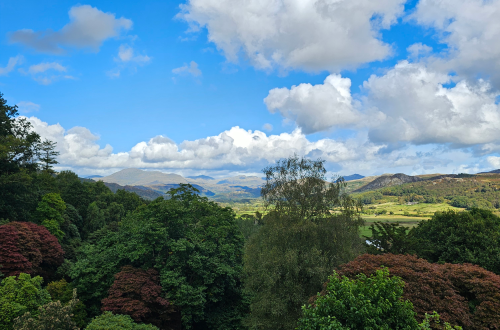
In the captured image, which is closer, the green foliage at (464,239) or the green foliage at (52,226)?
the green foliage at (464,239)

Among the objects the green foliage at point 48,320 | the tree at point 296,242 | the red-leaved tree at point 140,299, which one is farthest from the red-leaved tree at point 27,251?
the tree at point 296,242

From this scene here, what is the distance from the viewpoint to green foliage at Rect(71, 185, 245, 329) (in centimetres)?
2504

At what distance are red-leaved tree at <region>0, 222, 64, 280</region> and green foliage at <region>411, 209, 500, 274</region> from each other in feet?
120

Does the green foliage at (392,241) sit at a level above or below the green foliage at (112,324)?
above

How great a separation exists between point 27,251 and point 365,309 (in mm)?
30020

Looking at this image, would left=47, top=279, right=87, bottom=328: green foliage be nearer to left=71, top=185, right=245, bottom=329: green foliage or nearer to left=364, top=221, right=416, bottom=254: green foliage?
left=71, top=185, right=245, bottom=329: green foliage

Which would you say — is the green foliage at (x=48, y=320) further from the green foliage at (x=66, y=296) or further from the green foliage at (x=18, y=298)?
the green foliage at (x=66, y=296)

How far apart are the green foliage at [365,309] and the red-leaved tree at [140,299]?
17.0 m

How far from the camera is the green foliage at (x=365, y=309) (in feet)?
31.9

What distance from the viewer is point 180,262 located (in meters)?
27.3

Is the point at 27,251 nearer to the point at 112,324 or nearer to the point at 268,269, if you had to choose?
the point at 112,324

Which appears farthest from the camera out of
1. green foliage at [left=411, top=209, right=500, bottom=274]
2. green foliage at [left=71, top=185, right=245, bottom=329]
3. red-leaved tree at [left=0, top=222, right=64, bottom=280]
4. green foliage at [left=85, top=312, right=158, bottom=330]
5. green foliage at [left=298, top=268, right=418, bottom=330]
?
green foliage at [left=71, top=185, right=245, bottom=329]

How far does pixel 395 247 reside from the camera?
26.2 meters

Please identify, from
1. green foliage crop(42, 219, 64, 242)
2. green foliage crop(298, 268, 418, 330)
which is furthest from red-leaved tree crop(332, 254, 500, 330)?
green foliage crop(42, 219, 64, 242)
